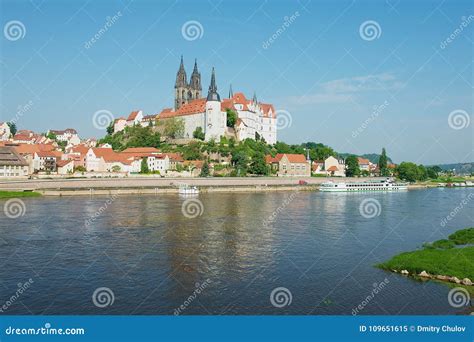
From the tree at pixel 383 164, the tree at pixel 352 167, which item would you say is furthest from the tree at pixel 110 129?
the tree at pixel 383 164

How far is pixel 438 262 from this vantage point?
58.3 ft

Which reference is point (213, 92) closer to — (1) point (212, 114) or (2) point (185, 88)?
(1) point (212, 114)

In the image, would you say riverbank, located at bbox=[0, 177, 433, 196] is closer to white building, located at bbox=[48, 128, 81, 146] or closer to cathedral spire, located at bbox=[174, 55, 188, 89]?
cathedral spire, located at bbox=[174, 55, 188, 89]

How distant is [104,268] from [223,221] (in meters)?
13.3

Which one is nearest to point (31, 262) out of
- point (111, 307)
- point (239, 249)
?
point (111, 307)

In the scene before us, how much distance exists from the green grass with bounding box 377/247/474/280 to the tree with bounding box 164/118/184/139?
69255 millimetres

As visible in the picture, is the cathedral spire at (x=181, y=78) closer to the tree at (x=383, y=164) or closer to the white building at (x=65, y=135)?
the white building at (x=65, y=135)

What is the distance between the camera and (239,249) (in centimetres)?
2130

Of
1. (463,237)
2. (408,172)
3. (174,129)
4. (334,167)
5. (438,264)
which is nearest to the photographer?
(438,264)

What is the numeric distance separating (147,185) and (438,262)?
43.1m

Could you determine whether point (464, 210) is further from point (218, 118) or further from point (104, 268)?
point (218, 118)

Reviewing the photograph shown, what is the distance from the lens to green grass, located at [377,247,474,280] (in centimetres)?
1667

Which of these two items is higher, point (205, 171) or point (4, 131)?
point (4, 131)

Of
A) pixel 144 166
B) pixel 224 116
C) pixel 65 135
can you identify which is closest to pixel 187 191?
pixel 144 166
